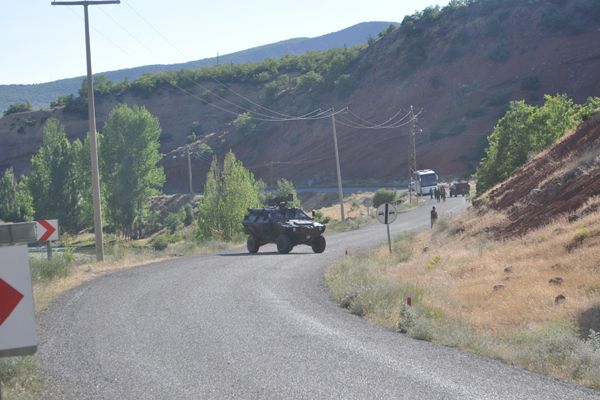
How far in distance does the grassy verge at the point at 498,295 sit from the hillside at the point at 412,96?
239 ft

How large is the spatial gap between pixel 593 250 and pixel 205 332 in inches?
443

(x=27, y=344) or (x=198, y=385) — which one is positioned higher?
(x=27, y=344)

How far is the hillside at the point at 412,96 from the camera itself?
103 meters

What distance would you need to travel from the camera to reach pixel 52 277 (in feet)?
80.8

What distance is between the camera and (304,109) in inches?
5044

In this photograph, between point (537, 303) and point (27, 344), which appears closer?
point (27, 344)

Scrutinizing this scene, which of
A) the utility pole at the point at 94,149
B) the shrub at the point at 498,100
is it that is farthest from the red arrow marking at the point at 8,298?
the shrub at the point at 498,100

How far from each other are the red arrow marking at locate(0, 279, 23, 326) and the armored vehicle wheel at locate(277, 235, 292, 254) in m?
27.2

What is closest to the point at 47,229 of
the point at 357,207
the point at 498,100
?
the point at 357,207

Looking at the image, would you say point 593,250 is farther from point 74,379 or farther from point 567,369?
point 74,379

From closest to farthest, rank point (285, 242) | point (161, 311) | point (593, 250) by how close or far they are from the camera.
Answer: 1. point (161, 311)
2. point (593, 250)
3. point (285, 242)

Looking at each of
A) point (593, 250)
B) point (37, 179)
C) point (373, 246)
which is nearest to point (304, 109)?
point (37, 179)

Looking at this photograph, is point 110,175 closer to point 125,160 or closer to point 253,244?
point 125,160

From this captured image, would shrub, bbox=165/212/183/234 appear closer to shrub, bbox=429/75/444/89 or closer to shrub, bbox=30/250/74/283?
shrub, bbox=429/75/444/89
